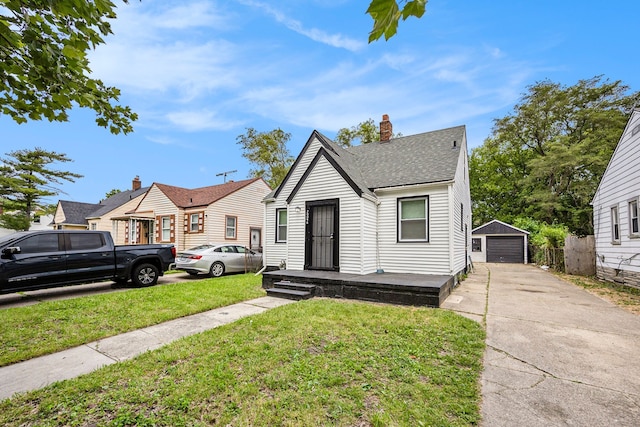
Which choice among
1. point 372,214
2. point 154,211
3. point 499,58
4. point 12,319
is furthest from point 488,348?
point 154,211

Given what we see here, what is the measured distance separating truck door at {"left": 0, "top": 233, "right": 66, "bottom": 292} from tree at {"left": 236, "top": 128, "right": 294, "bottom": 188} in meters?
18.8

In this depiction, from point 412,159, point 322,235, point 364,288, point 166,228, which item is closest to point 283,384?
point 364,288

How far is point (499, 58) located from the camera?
401 inches

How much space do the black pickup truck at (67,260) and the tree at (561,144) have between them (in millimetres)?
29249

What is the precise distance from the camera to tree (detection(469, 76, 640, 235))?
23.6 meters

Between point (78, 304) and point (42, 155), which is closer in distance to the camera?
point (78, 304)

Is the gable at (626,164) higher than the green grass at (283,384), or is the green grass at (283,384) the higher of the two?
the gable at (626,164)

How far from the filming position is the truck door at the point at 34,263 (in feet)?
Result: 22.7

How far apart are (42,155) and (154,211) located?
1625 cm

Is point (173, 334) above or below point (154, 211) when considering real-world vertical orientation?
below

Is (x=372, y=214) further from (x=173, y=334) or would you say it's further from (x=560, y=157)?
(x=560, y=157)

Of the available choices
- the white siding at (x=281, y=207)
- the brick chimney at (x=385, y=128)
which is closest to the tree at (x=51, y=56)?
the white siding at (x=281, y=207)

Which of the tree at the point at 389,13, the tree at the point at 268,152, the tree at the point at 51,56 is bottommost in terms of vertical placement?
the tree at the point at 389,13

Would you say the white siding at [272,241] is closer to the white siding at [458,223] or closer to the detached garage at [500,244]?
the white siding at [458,223]
